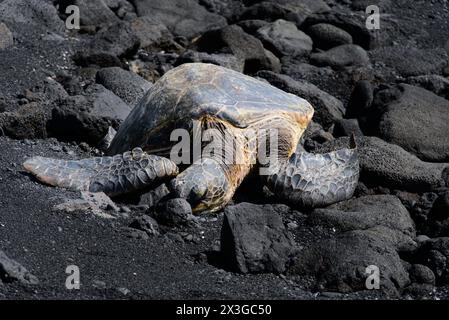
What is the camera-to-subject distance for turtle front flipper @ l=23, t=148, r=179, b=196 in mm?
6500

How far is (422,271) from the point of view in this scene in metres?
5.65

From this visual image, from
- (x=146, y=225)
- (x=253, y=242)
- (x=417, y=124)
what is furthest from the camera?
(x=417, y=124)

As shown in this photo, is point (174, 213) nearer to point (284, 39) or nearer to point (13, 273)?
point (13, 273)

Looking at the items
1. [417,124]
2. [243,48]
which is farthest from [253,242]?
[243,48]

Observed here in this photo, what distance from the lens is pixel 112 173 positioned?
6.56m

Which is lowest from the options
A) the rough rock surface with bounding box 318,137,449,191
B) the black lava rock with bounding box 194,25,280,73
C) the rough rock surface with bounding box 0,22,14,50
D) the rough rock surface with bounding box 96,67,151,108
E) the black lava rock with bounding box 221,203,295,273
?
the black lava rock with bounding box 194,25,280,73

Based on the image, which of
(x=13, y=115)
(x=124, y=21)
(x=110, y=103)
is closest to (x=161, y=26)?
(x=124, y=21)

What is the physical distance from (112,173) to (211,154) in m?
0.65

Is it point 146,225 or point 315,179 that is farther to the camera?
point 315,179

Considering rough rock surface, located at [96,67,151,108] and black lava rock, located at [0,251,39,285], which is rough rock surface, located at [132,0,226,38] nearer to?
rough rock surface, located at [96,67,151,108]

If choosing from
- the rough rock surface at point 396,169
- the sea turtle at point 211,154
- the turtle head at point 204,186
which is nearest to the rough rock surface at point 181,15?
the sea turtle at point 211,154

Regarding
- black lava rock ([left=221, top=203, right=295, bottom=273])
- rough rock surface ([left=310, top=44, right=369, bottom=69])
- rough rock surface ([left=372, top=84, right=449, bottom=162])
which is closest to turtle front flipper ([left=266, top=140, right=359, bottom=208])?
black lava rock ([left=221, top=203, right=295, bottom=273])

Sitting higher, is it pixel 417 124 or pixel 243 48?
pixel 417 124
